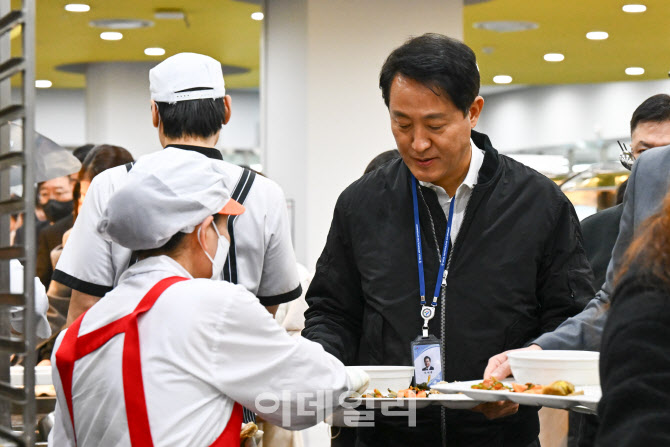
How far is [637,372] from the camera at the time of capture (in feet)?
3.34

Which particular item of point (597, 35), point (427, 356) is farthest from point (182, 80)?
point (597, 35)

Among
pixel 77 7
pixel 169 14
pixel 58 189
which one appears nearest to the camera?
pixel 58 189

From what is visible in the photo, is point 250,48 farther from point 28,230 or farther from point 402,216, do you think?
point 28,230

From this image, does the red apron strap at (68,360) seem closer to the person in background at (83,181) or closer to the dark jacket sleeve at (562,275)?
the dark jacket sleeve at (562,275)

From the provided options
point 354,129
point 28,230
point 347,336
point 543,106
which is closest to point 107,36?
point 354,129

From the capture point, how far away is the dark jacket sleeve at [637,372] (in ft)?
3.29

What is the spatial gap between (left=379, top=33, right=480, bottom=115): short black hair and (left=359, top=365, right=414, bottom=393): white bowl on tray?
22.8 inches

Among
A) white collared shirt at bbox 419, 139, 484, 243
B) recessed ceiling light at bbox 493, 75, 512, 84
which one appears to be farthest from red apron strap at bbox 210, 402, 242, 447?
recessed ceiling light at bbox 493, 75, 512, 84

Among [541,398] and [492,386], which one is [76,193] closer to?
[492,386]

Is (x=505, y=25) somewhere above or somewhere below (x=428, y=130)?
above

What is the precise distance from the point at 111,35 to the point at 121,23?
0.56m

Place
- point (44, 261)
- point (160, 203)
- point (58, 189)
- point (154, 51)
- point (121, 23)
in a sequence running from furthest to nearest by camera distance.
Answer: point (154, 51) < point (121, 23) < point (58, 189) < point (44, 261) < point (160, 203)

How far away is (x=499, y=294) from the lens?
215 centimetres

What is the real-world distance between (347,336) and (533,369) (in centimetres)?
58
